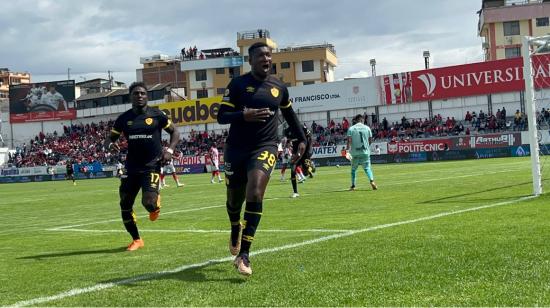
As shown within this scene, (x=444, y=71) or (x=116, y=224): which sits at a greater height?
(x=444, y=71)

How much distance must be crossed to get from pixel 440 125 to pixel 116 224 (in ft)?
133

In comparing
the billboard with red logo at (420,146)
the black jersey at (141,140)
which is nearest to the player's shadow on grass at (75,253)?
the black jersey at (141,140)

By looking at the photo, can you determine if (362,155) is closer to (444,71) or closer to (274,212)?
(274,212)

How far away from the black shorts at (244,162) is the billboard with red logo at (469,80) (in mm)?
43794

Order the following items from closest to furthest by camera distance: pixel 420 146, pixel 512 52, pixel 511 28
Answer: pixel 420 146
pixel 511 28
pixel 512 52

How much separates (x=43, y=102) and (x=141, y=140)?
81.0 meters

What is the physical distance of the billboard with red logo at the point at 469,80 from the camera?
48469mm

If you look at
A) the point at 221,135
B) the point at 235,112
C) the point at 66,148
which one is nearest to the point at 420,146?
the point at 221,135

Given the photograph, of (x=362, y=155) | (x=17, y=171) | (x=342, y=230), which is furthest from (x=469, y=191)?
(x=17, y=171)

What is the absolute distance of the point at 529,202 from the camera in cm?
1126

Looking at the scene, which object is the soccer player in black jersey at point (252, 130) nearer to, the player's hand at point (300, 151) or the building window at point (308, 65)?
the player's hand at point (300, 151)

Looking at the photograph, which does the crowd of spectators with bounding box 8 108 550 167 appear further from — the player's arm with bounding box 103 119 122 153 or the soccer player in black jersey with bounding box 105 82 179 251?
the soccer player in black jersey with bounding box 105 82 179 251

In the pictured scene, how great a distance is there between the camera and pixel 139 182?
894 centimetres

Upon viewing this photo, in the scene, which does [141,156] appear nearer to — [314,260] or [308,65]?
[314,260]
